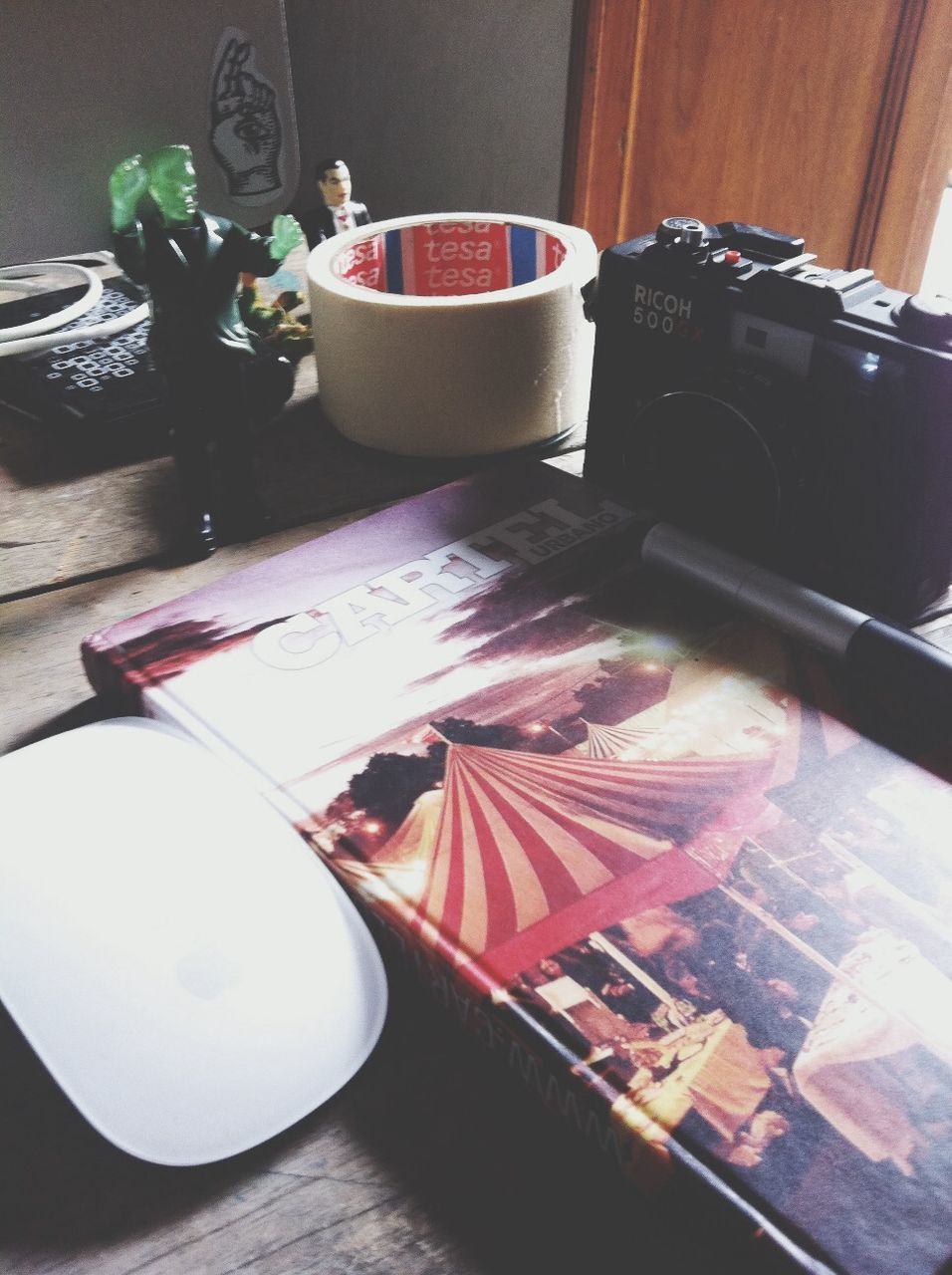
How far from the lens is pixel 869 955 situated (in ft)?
1.13

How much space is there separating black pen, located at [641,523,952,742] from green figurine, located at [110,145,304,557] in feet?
0.76

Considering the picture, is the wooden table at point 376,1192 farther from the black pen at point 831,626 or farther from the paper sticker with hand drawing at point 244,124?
the paper sticker with hand drawing at point 244,124

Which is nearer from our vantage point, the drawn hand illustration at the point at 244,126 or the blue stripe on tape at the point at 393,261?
the blue stripe on tape at the point at 393,261

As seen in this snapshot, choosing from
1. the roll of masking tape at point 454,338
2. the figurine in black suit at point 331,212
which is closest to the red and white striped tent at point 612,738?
the roll of masking tape at point 454,338

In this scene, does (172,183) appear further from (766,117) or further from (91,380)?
(766,117)

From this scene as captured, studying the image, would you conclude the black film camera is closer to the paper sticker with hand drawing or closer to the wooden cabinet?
the paper sticker with hand drawing

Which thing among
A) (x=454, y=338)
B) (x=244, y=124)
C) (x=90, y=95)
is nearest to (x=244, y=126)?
(x=244, y=124)

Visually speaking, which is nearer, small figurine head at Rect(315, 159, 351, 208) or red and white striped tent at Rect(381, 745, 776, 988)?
red and white striped tent at Rect(381, 745, 776, 988)

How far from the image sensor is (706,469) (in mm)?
544

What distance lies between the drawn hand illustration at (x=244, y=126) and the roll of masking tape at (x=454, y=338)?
33 centimetres

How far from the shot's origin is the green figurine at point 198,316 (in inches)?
19.8

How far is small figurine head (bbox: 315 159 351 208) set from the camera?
0.77 meters

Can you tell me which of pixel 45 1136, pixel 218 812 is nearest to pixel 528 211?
pixel 218 812

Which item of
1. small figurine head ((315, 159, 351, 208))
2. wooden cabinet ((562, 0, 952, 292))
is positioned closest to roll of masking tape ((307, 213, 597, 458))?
small figurine head ((315, 159, 351, 208))
